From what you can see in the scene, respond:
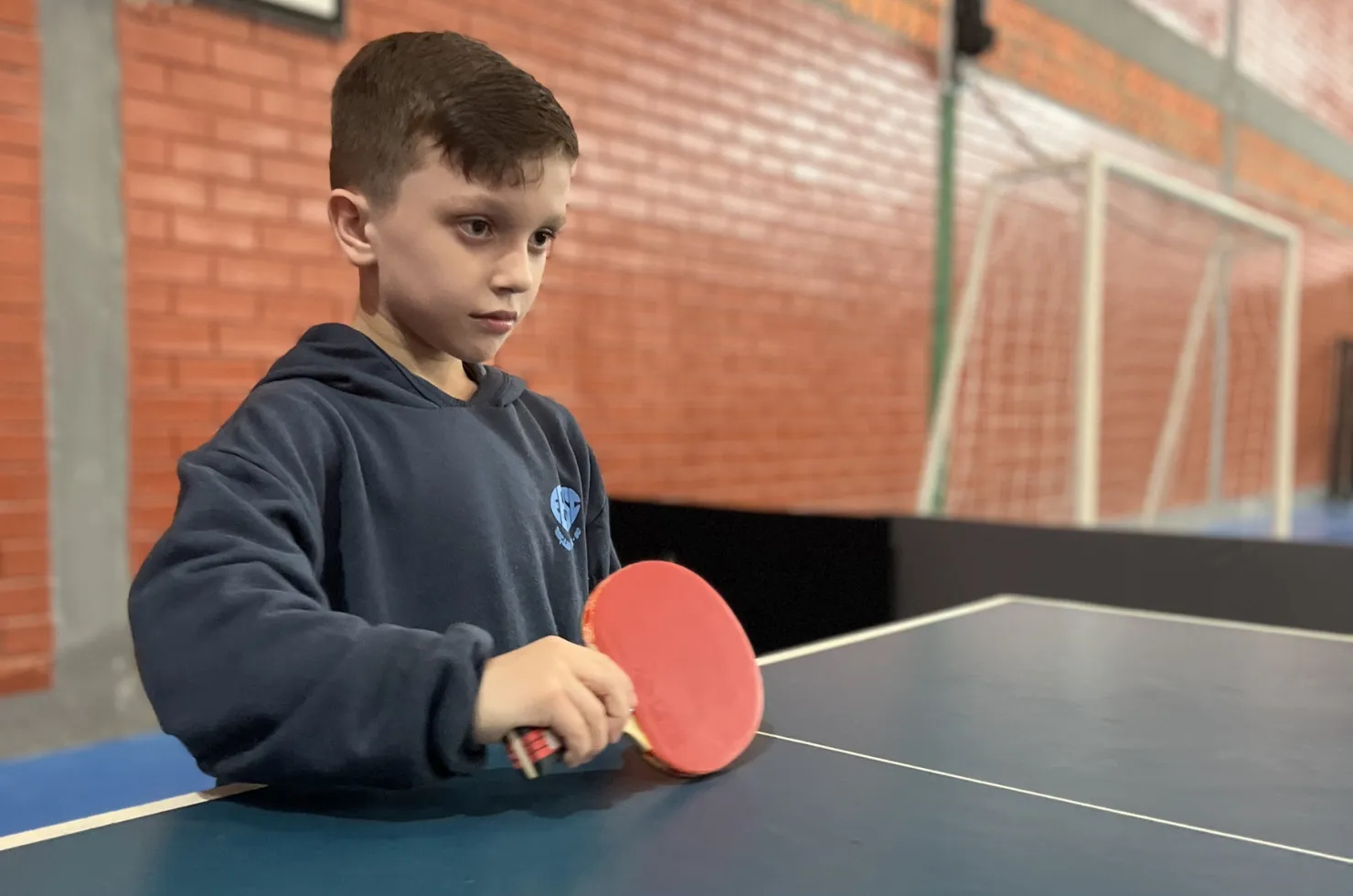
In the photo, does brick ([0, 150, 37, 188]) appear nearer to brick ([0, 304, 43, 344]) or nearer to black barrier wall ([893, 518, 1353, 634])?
brick ([0, 304, 43, 344])

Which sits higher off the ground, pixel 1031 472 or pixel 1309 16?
pixel 1309 16

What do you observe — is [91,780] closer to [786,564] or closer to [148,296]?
[148,296]

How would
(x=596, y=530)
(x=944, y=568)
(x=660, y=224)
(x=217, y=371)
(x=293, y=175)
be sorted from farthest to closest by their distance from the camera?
(x=660, y=224), (x=293, y=175), (x=217, y=371), (x=944, y=568), (x=596, y=530)

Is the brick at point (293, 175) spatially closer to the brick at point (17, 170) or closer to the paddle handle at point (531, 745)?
the brick at point (17, 170)

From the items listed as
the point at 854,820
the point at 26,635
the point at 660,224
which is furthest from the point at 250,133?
the point at 854,820

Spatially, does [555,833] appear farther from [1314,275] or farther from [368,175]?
[1314,275]

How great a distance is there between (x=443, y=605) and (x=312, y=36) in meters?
2.02

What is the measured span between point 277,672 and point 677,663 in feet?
0.94

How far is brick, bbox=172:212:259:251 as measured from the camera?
7.77 feet

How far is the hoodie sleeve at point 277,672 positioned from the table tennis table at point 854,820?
42mm

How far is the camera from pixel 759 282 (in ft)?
12.4

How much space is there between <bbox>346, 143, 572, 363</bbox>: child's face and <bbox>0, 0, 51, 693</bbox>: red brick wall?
1.59 metres

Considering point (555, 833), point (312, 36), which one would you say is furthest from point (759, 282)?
point (555, 833)

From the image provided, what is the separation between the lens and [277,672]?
26.0 inches
